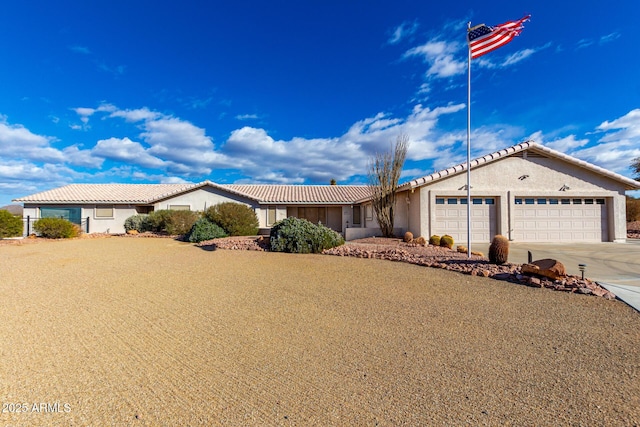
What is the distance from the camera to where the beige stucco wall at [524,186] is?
52.6 ft

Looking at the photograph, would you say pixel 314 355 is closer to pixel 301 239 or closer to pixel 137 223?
pixel 301 239

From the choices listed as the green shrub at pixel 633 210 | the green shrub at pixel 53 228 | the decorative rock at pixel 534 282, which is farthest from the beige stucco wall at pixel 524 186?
the green shrub at pixel 53 228

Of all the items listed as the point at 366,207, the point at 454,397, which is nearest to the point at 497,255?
the point at 454,397

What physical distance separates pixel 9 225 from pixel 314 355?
20.6 meters

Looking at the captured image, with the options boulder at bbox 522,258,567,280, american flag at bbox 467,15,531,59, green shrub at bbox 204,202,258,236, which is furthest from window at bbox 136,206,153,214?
boulder at bbox 522,258,567,280

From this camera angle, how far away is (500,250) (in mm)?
8500

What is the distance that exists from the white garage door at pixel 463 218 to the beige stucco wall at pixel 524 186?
1.07 ft

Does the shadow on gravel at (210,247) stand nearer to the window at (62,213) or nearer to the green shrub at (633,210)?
the window at (62,213)

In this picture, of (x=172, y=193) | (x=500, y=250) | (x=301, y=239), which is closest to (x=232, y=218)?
(x=301, y=239)

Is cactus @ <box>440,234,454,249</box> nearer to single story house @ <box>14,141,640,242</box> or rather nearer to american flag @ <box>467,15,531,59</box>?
single story house @ <box>14,141,640,242</box>

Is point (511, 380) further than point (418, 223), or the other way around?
point (418, 223)

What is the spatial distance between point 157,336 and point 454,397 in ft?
11.6

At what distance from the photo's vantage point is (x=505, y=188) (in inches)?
647

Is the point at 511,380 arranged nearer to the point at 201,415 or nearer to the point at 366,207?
the point at 201,415
